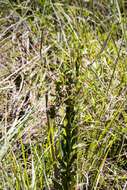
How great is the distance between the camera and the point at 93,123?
1561 millimetres

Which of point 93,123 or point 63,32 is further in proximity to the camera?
point 63,32

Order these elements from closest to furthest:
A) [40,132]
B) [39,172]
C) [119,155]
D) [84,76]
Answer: [39,172], [119,155], [40,132], [84,76]

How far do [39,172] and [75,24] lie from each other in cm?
85

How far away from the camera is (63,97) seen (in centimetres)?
159

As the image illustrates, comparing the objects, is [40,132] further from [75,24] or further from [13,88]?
[75,24]

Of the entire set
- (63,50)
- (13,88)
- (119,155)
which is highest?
(63,50)

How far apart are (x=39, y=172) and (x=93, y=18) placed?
1003 mm

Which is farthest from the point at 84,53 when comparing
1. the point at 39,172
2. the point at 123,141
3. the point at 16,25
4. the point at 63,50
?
the point at 39,172

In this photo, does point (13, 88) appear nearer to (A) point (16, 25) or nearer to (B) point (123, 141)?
(A) point (16, 25)

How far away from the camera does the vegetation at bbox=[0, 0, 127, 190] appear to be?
4.09ft

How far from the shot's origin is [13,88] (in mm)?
1773

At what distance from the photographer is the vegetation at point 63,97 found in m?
1.25

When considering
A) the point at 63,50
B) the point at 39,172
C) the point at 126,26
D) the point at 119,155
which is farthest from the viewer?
the point at 126,26

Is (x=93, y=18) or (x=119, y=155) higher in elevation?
(x=93, y=18)
